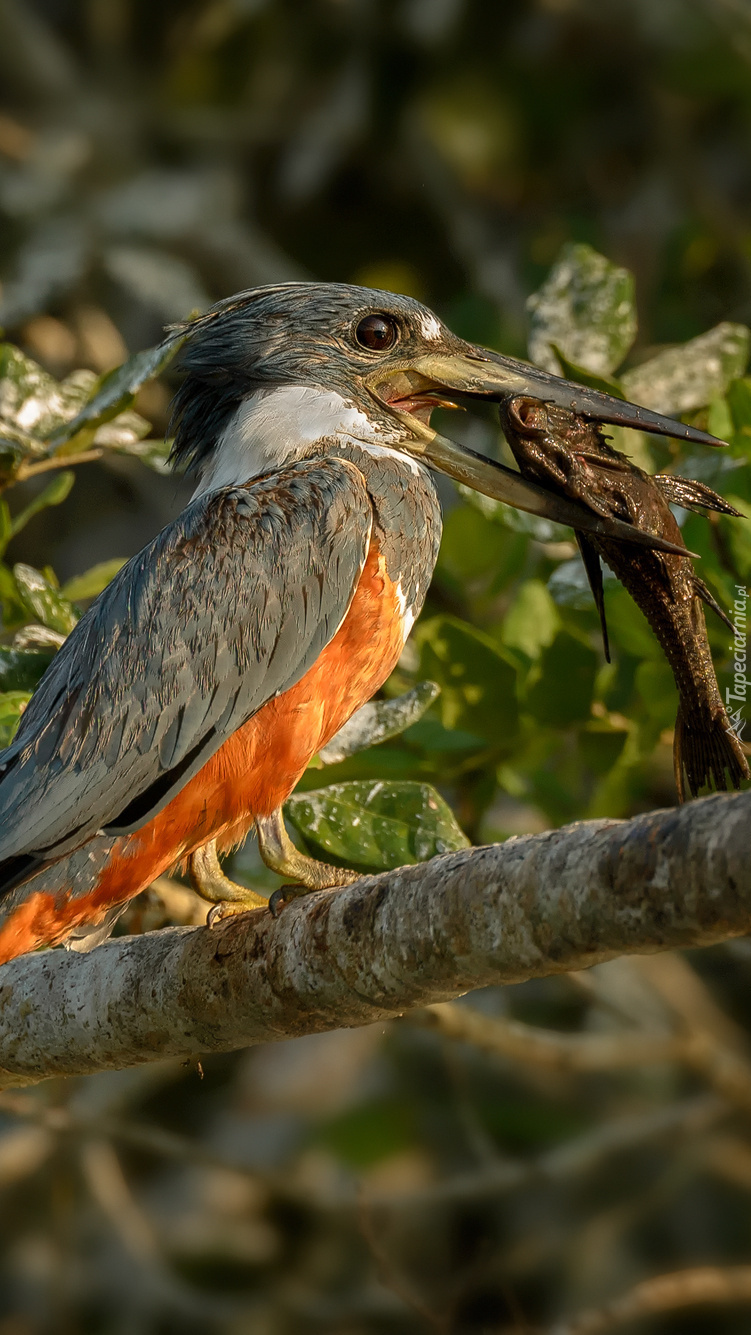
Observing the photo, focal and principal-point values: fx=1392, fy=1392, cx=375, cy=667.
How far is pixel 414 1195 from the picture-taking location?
3.71m

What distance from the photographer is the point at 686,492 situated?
2357 millimetres

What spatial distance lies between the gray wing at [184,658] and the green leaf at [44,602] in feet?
0.97

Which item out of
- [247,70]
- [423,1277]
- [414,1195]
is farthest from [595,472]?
[247,70]

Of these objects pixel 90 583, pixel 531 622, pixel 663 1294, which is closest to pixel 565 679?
pixel 531 622

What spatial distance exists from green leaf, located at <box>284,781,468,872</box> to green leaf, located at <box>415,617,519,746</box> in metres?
0.44

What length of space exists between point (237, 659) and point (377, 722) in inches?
16.6

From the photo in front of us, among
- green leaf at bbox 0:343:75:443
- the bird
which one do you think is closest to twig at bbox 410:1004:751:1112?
the bird

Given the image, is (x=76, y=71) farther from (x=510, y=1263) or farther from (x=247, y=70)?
(x=510, y=1263)

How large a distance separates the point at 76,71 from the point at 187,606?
4.25m

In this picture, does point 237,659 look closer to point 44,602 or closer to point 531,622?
point 44,602

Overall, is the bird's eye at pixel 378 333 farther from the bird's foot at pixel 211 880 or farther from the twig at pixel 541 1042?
the twig at pixel 541 1042

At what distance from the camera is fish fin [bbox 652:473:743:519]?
2305 mm

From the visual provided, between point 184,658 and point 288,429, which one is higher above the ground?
point 288,429

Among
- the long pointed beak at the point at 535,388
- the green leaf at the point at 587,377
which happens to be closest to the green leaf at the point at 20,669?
the long pointed beak at the point at 535,388
